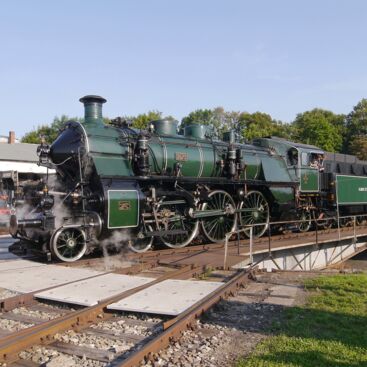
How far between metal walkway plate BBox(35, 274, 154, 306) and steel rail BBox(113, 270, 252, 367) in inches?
53.4

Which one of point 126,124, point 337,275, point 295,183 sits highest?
point 126,124

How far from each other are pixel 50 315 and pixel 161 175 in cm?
581

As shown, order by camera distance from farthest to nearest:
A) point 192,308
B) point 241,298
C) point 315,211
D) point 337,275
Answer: point 315,211 < point 337,275 < point 241,298 < point 192,308

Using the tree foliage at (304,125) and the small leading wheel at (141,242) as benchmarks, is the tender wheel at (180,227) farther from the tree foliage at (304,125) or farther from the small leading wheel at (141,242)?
the tree foliage at (304,125)

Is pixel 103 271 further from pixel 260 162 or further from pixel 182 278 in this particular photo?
pixel 260 162

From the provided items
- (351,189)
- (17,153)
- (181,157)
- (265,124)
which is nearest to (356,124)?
(265,124)

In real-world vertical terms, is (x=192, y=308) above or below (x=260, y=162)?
below

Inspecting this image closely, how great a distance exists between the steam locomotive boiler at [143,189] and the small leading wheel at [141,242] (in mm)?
25

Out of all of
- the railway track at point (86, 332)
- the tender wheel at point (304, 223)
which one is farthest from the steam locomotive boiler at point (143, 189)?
the railway track at point (86, 332)

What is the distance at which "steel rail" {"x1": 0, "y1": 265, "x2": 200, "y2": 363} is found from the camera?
4.05 m

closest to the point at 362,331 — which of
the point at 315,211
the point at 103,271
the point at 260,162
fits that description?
the point at 103,271

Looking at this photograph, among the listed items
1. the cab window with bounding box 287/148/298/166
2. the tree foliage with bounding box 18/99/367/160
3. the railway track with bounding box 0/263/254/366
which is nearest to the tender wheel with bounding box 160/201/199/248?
the railway track with bounding box 0/263/254/366

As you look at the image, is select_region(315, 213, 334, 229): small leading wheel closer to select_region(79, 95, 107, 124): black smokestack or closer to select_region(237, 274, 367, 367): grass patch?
select_region(79, 95, 107, 124): black smokestack

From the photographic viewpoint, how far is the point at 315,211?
644 inches
